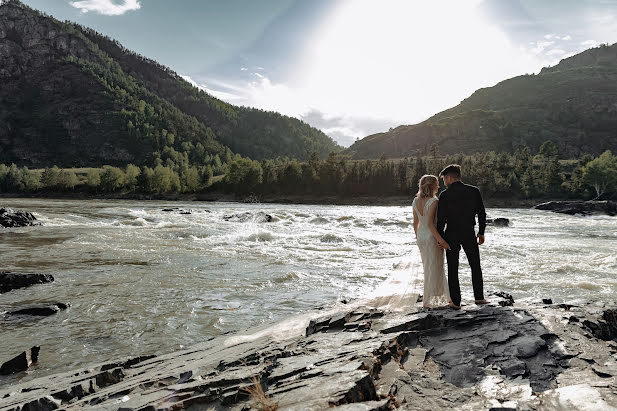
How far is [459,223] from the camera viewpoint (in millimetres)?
6820

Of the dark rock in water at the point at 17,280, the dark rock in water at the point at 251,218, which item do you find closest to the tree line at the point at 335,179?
the dark rock in water at the point at 251,218

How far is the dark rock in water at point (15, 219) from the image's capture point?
26.4 m

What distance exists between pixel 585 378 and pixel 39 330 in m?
9.85

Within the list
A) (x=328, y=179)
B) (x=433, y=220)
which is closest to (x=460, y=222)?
(x=433, y=220)

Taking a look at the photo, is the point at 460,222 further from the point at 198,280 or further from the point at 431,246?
the point at 198,280

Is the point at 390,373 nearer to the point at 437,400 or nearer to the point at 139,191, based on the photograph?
the point at 437,400

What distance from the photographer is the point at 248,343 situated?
6.10m

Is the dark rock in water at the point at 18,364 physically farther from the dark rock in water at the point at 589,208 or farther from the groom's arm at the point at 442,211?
the dark rock in water at the point at 589,208

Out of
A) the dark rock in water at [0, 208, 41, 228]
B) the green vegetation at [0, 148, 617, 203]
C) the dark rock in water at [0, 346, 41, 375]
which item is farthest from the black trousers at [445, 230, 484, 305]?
the green vegetation at [0, 148, 617, 203]

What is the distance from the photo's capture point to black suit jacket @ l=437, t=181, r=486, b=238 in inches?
266

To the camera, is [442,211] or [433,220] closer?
[442,211]

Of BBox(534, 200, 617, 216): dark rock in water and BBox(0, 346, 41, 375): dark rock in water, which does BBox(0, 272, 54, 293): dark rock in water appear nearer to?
BBox(0, 346, 41, 375): dark rock in water

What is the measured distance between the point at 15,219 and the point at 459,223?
33.6m

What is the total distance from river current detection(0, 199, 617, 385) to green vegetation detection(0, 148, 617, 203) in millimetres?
95807
